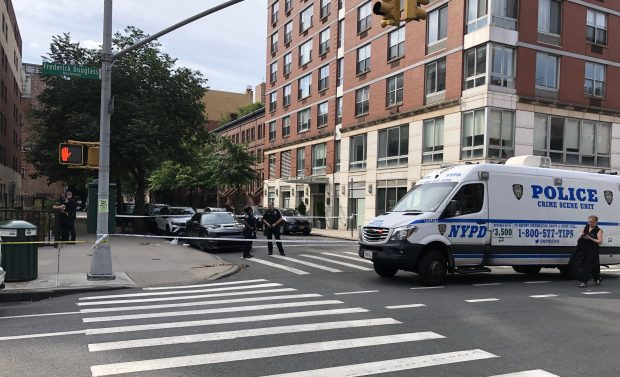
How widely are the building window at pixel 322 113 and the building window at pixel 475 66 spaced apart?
15690 millimetres

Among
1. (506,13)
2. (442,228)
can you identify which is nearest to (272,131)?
(506,13)

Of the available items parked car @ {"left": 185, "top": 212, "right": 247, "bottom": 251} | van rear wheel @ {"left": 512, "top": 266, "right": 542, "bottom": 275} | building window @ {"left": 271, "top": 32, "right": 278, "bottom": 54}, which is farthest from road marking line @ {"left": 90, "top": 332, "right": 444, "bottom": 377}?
building window @ {"left": 271, "top": 32, "right": 278, "bottom": 54}

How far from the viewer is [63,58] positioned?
26656 mm

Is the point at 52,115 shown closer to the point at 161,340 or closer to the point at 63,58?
the point at 63,58

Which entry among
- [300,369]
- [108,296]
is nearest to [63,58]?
[108,296]

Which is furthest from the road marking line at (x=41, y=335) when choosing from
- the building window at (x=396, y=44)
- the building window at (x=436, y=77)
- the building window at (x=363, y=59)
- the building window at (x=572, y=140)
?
the building window at (x=363, y=59)

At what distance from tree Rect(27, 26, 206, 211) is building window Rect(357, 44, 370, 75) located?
11550mm

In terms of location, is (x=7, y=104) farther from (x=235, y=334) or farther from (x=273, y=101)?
(x=235, y=334)

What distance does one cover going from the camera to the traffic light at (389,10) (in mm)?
9742

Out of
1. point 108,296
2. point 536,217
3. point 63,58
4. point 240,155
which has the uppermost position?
point 63,58

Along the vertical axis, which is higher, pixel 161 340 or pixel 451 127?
pixel 451 127

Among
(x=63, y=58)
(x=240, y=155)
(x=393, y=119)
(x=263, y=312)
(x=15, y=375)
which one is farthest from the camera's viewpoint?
(x=240, y=155)

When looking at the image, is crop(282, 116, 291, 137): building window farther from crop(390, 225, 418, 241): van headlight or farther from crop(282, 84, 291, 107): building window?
crop(390, 225, 418, 241): van headlight

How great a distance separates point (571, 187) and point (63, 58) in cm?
2427
